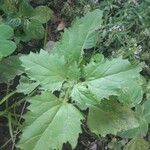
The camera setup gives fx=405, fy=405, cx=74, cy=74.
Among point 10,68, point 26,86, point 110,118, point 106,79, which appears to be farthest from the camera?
point 10,68

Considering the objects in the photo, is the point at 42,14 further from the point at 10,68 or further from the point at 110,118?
the point at 110,118

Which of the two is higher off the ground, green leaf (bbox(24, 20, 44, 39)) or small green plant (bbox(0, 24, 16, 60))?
small green plant (bbox(0, 24, 16, 60))

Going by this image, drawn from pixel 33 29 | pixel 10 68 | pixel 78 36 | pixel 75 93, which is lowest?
pixel 10 68

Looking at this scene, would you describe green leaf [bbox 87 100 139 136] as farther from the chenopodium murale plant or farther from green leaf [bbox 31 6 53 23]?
green leaf [bbox 31 6 53 23]

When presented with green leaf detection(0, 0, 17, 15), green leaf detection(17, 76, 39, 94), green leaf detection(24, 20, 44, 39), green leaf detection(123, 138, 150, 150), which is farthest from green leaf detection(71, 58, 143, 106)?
green leaf detection(0, 0, 17, 15)

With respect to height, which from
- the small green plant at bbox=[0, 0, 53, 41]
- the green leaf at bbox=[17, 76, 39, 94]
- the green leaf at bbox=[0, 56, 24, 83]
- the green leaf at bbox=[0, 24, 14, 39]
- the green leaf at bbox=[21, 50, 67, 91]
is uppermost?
the green leaf at bbox=[21, 50, 67, 91]

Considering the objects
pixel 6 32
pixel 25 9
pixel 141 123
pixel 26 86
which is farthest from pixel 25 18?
pixel 141 123

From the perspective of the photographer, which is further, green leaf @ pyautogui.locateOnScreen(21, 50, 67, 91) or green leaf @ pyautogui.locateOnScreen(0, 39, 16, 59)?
green leaf @ pyautogui.locateOnScreen(0, 39, 16, 59)

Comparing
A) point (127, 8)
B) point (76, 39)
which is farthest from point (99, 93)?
point (127, 8)
